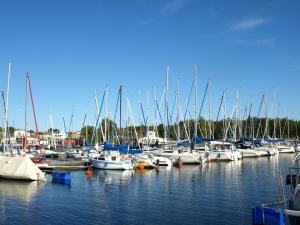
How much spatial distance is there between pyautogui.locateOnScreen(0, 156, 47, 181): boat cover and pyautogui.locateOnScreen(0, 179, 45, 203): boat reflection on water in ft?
2.59

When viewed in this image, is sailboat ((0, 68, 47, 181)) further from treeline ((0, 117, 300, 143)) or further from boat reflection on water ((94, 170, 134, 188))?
treeline ((0, 117, 300, 143))

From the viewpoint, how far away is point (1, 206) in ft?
113

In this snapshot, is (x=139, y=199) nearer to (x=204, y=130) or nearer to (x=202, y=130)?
(x=204, y=130)

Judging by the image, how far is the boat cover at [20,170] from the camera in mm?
50250

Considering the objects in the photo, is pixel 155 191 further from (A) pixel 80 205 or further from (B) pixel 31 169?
(B) pixel 31 169

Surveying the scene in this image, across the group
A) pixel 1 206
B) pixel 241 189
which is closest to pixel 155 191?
pixel 241 189

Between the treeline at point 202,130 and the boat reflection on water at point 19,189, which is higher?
the treeline at point 202,130

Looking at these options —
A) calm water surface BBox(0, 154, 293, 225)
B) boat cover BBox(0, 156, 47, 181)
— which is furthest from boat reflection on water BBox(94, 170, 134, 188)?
boat cover BBox(0, 156, 47, 181)

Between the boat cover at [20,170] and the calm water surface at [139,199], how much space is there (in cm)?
135

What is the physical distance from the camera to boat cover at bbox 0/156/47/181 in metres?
50.2

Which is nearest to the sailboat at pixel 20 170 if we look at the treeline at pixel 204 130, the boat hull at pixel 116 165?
the boat hull at pixel 116 165

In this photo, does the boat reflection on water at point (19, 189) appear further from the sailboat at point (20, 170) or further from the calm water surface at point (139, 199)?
the sailboat at point (20, 170)

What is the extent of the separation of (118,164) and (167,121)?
32.8 m

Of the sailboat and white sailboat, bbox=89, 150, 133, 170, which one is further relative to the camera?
Answer: white sailboat, bbox=89, 150, 133, 170
